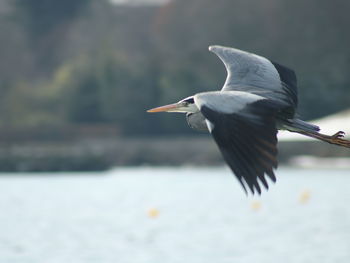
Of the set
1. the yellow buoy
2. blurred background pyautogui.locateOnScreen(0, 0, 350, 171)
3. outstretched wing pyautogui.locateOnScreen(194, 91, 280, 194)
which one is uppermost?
outstretched wing pyautogui.locateOnScreen(194, 91, 280, 194)

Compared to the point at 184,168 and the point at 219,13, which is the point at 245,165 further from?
the point at 219,13

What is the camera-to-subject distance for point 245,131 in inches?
393

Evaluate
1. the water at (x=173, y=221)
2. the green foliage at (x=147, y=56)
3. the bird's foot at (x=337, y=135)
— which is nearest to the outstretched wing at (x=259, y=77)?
the bird's foot at (x=337, y=135)

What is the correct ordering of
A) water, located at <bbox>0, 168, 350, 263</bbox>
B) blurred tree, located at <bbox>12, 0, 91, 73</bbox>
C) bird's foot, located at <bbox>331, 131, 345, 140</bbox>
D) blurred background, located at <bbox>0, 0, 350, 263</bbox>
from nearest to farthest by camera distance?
1. bird's foot, located at <bbox>331, 131, 345, 140</bbox>
2. water, located at <bbox>0, 168, 350, 263</bbox>
3. blurred background, located at <bbox>0, 0, 350, 263</bbox>
4. blurred tree, located at <bbox>12, 0, 91, 73</bbox>

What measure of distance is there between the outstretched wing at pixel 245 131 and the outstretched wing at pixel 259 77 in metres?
1.15

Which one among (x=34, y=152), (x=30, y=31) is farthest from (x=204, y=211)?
(x=30, y=31)

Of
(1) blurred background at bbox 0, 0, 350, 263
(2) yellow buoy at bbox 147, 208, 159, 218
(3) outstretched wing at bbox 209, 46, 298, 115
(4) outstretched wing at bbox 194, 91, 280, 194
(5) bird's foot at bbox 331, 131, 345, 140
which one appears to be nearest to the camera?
(4) outstretched wing at bbox 194, 91, 280, 194

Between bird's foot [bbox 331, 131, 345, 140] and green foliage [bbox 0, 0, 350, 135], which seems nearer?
bird's foot [bbox 331, 131, 345, 140]

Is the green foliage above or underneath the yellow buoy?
underneath

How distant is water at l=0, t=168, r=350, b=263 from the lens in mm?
19375

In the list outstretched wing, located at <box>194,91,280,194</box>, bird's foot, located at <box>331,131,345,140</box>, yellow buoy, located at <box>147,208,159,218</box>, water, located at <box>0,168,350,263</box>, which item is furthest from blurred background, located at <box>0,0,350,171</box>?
outstretched wing, located at <box>194,91,280,194</box>

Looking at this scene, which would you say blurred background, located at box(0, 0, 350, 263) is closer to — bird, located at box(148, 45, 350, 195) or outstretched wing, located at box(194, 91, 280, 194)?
bird, located at box(148, 45, 350, 195)

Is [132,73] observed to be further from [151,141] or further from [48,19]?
[48,19]

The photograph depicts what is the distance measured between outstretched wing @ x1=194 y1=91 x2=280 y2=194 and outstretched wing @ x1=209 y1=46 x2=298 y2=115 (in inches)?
45.2
